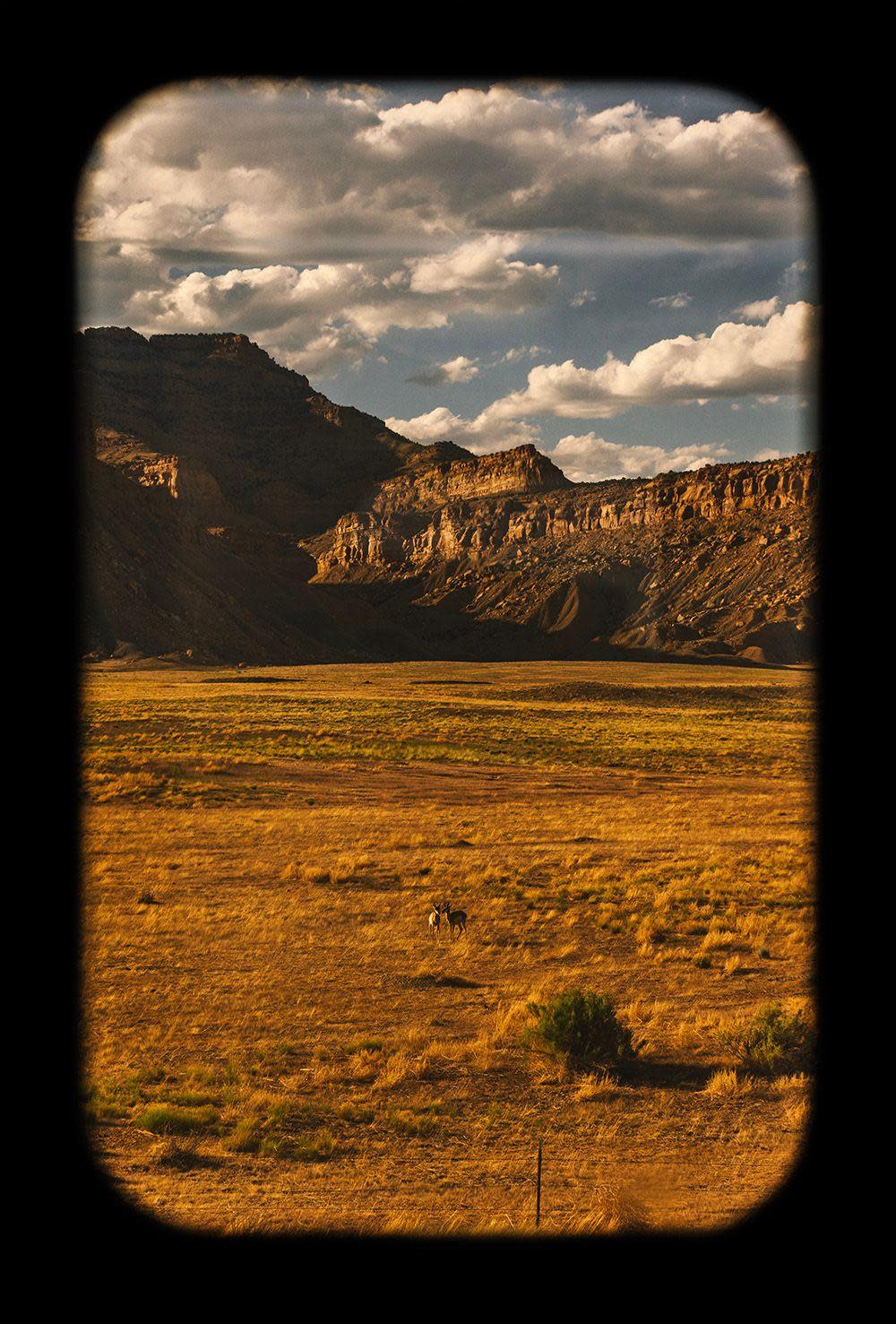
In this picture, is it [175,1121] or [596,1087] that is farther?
[596,1087]

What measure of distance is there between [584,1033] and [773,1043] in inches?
49.4

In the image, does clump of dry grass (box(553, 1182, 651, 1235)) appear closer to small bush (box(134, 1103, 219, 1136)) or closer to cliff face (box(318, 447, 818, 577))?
small bush (box(134, 1103, 219, 1136))

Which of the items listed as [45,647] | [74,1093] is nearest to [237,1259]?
[74,1093]

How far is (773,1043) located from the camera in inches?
289

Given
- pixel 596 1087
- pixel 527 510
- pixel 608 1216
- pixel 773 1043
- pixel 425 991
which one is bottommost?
pixel 425 991

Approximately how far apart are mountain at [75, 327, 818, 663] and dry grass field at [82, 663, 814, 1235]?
244 feet

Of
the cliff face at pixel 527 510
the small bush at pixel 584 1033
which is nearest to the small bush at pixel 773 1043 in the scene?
the small bush at pixel 584 1033

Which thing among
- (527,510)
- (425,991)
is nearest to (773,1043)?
(425,991)

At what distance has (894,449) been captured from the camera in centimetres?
333

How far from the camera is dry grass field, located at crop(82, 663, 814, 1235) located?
17.9ft

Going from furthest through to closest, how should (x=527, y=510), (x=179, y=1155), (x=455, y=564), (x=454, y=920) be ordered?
(x=527, y=510) → (x=455, y=564) → (x=454, y=920) → (x=179, y=1155)

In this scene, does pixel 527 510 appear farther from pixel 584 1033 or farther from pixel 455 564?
pixel 584 1033

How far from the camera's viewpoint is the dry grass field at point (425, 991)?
545 centimetres

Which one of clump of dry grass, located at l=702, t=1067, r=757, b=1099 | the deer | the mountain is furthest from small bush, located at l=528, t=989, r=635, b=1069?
the mountain
